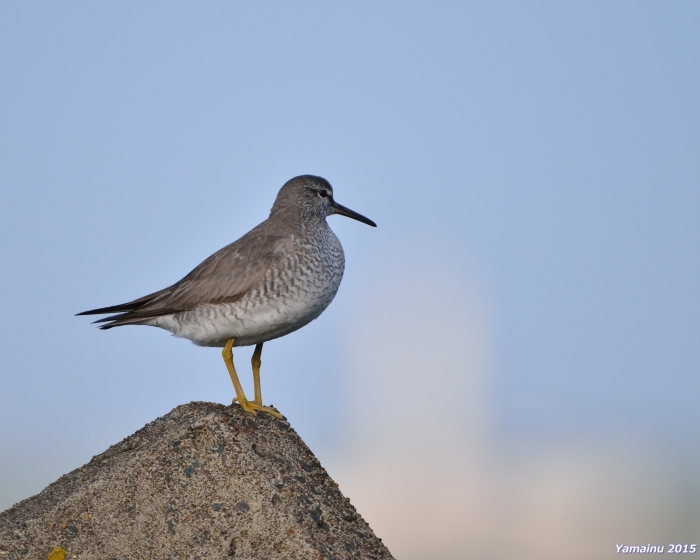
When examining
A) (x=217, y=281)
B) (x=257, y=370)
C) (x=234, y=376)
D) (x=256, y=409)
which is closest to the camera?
(x=256, y=409)

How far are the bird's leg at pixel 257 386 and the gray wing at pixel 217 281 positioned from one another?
2.69ft

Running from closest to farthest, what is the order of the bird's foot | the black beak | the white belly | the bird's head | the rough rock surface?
the rough rock surface
the bird's foot
the white belly
the bird's head
the black beak

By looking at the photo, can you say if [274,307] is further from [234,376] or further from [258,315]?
[234,376]

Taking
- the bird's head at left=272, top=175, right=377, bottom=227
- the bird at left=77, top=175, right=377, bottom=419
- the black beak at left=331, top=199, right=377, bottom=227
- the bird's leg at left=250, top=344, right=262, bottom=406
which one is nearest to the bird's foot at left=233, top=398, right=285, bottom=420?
the bird at left=77, top=175, right=377, bottom=419

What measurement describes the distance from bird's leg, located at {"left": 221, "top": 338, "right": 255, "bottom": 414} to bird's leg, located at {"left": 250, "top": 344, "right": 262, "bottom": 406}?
230mm

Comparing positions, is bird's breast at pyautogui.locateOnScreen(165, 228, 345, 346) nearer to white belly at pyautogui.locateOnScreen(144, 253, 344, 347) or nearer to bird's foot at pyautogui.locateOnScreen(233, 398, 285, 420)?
white belly at pyautogui.locateOnScreen(144, 253, 344, 347)

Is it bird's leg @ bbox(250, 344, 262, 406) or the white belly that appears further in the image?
bird's leg @ bbox(250, 344, 262, 406)

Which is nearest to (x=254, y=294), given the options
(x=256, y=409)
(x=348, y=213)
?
(x=256, y=409)

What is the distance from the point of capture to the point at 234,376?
8.87 metres

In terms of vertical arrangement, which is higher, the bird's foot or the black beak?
the black beak

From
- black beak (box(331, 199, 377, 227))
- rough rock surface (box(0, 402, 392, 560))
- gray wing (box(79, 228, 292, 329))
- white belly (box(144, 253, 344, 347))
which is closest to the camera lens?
rough rock surface (box(0, 402, 392, 560))

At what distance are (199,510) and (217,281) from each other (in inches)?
101

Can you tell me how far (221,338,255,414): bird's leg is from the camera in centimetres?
857

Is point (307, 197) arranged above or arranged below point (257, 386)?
above
